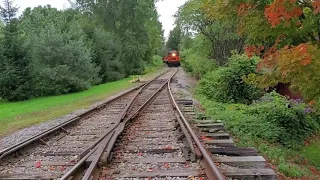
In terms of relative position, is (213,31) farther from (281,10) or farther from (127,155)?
(127,155)

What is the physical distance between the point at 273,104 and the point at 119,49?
89.7 feet

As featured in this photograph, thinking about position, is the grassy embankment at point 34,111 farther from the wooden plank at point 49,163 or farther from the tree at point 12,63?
the wooden plank at point 49,163

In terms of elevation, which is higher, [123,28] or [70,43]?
[123,28]

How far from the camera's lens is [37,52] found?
78.4ft

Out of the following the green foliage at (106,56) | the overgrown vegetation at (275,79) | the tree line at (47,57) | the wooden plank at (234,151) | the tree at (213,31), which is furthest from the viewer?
the green foliage at (106,56)

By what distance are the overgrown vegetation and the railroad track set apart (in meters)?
1.69

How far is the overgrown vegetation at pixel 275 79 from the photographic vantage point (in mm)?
5797

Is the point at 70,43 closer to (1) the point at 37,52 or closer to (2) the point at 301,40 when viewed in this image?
(1) the point at 37,52

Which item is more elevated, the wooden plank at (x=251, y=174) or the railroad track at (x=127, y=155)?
the railroad track at (x=127, y=155)

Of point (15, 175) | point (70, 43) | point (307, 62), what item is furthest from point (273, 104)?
point (70, 43)

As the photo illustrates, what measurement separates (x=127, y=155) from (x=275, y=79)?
3469 millimetres

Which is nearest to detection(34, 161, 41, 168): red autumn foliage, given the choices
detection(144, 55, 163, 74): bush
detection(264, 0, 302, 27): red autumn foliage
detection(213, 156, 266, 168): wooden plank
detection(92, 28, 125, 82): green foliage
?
detection(213, 156, 266, 168): wooden plank

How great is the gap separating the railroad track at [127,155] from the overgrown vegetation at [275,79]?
169 centimetres

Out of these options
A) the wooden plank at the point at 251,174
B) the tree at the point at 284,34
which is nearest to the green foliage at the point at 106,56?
the tree at the point at 284,34
